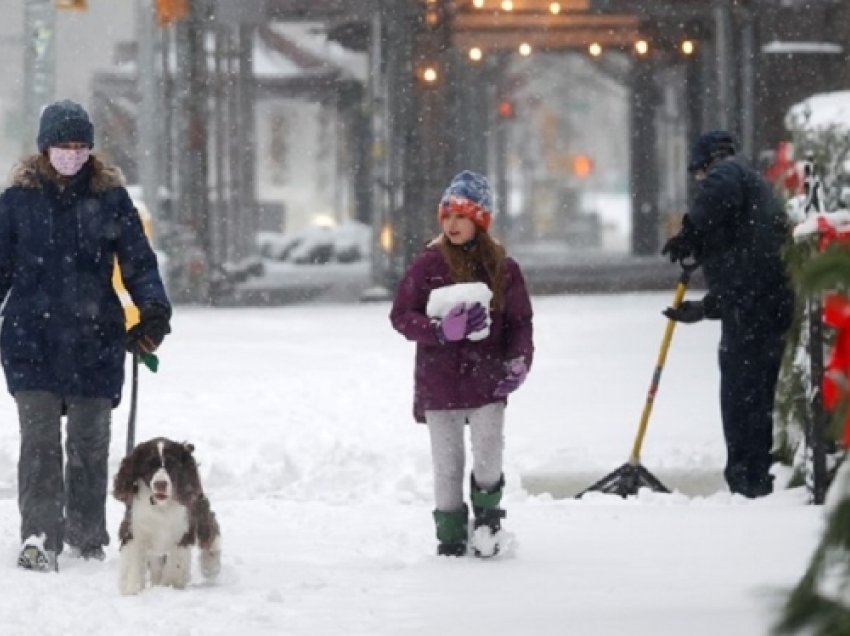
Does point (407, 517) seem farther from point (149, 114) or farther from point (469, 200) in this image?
point (149, 114)

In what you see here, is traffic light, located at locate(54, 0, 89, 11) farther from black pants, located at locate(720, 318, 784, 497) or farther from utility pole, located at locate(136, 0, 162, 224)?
black pants, located at locate(720, 318, 784, 497)

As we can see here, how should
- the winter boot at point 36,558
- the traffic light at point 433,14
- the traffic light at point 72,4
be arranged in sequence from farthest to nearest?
the traffic light at point 433,14, the traffic light at point 72,4, the winter boot at point 36,558

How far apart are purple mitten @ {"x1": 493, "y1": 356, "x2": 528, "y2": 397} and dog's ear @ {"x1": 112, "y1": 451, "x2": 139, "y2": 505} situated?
1.58m

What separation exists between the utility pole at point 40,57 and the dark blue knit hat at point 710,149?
50.6ft

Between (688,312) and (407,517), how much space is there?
1853mm

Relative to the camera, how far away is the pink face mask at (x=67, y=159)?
8359 mm

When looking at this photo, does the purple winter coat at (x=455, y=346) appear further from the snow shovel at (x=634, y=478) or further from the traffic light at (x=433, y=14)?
the traffic light at (x=433, y=14)

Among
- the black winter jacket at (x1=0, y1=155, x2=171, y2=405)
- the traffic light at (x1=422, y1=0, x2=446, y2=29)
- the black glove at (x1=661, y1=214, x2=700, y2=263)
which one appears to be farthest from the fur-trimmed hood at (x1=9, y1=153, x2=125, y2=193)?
the traffic light at (x1=422, y1=0, x2=446, y2=29)

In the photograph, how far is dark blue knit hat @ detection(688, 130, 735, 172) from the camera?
11.0 metres

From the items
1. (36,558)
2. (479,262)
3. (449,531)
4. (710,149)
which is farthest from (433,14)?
(36,558)

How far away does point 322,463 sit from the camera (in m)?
12.4

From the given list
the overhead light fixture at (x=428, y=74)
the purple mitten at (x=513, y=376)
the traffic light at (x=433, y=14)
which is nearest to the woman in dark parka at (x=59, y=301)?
the purple mitten at (x=513, y=376)

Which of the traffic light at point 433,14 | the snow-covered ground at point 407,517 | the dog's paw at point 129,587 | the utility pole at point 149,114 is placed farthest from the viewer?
the traffic light at point 433,14

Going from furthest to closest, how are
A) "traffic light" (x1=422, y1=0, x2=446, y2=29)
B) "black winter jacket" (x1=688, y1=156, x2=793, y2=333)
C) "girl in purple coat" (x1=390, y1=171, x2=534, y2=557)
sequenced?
"traffic light" (x1=422, y1=0, x2=446, y2=29) < "black winter jacket" (x1=688, y1=156, x2=793, y2=333) < "girl in purple coat" (x1=390, y1=171, x2=534, y2=557)
